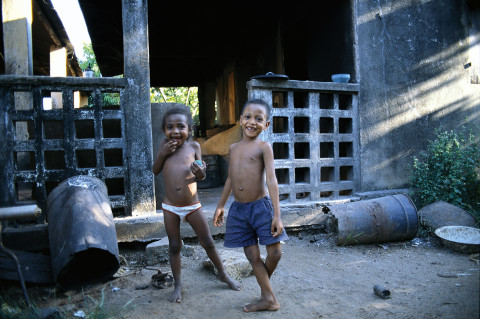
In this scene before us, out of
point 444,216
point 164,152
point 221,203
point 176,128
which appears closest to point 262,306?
point 221,203

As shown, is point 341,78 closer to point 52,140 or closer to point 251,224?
point 251,224

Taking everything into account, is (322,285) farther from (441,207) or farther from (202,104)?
(202,104)

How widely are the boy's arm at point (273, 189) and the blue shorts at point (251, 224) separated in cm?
7

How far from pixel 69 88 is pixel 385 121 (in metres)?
4.12

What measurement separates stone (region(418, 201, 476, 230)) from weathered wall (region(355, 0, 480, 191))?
2.11 ft

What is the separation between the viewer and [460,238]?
4125mm

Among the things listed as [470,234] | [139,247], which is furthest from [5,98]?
[470,234]

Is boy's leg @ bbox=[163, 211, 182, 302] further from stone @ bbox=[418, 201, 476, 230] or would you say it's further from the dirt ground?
stone @ bbox=[418, 201, 476, 230]

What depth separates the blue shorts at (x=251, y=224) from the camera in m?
2.53

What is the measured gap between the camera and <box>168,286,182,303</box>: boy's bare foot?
2719 mm

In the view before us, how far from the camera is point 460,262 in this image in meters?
3.71

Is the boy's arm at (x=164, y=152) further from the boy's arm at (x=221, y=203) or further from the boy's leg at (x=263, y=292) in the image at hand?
the boy's leg at (x=263, y=292)

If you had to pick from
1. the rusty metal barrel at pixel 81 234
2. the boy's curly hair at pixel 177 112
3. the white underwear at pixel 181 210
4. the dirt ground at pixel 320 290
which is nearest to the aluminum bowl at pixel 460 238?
the dirt ground at pixel 320 290

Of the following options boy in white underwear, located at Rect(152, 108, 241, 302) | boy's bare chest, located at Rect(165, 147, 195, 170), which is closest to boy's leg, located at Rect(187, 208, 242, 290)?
boy in white underwear, located at Rect(152, 108, 241, 302)
